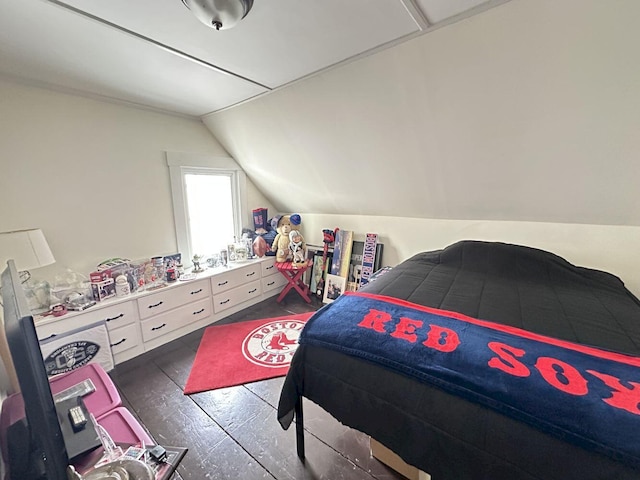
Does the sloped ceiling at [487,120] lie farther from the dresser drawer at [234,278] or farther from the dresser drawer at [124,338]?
the dresser drawer at [124,338]

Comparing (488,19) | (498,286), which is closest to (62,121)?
(488,19)

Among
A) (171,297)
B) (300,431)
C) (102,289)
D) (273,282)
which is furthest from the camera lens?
(273,282)

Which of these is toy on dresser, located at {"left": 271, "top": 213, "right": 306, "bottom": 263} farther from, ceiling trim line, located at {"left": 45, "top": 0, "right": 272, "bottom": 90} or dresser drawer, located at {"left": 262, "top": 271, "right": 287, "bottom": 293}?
ceiling trim line, located at {"left": 45, "top": 0, "right": 272, "bottom": 90}

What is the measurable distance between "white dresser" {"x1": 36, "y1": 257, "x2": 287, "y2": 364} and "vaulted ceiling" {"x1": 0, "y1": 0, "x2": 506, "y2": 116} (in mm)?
1670

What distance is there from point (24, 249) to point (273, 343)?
6.10 feet

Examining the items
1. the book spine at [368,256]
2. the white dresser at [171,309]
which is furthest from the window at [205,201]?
the book spine at [368,256]

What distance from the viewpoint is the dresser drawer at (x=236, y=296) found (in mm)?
2898

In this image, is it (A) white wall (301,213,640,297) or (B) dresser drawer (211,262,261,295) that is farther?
(B) dresser drawer (211,262,261,295)

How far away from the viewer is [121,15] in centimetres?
126

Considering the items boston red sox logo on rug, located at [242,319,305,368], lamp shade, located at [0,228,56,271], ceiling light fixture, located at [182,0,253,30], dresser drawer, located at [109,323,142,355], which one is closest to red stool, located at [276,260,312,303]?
boston red sox logo on rug, located at [242,319,305,368]

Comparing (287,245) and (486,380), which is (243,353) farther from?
(486,380)

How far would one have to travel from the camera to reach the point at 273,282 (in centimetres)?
353

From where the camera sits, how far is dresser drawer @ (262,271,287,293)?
A: 11.2 ft

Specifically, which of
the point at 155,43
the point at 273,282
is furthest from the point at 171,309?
the point at 155,43
